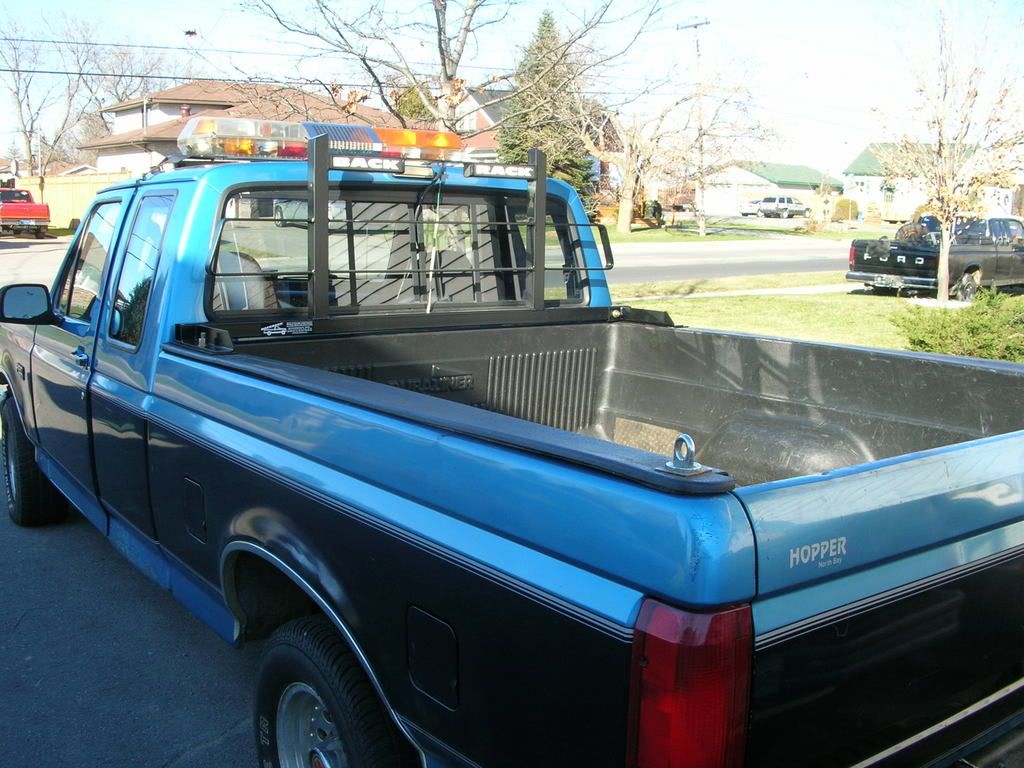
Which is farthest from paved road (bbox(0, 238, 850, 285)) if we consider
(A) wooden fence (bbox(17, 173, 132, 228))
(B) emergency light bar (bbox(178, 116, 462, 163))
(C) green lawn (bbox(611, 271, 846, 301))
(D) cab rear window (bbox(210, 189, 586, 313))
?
(B) emergency light bar (bbox(178, 116, 462, 163))

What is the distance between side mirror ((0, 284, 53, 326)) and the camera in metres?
4.24

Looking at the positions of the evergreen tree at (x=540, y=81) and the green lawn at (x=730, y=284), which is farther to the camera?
the green lawn at (x=730, y=284)

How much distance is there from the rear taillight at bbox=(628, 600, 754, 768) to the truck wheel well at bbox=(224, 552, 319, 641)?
5.05 feet

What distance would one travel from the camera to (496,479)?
1968 millimetres

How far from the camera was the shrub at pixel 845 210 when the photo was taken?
2753 inches

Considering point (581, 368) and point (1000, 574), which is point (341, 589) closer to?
point (1000, 574)

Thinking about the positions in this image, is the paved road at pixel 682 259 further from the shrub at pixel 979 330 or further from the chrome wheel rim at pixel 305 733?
the chrome wheel rim at pixel 305 733

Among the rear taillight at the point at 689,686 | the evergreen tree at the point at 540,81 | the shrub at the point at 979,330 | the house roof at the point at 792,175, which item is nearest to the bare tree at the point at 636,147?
the evergreen tree at the point at 540,81

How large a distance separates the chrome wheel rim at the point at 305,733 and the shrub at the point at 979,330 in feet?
22.3

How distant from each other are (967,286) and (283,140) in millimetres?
17722

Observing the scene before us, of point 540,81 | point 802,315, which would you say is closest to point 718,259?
point 802,315

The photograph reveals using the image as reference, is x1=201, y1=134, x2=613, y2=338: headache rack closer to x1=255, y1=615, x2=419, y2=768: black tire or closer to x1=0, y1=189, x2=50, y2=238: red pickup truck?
x1=255, y1=615, x2=419, y2=768: black tire

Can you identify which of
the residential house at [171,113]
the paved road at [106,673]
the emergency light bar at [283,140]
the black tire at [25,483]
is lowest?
the paved road at [106,673]

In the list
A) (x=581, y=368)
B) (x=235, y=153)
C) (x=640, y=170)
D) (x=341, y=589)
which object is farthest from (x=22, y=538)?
(x=640, y=170)
